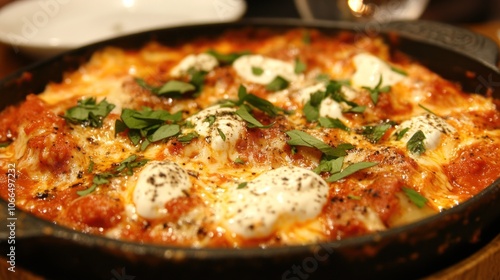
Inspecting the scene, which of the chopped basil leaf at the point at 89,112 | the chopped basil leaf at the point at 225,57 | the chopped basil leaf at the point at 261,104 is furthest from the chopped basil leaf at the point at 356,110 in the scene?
the chopped basil leaf at the point at 89,112

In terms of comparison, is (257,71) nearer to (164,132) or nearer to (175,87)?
(175,87)

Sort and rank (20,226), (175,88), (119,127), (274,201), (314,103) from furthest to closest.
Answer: (175,88)
(314,103)
(119,127)
(274,201)
(20,226)

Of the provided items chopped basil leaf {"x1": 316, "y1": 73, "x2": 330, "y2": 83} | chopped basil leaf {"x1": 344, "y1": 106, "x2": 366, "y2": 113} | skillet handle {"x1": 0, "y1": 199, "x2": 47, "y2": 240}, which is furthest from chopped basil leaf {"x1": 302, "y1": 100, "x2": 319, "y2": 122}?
skillet handle {"x1": 0, "y1": 199, "x2": 47, "y2": 240}

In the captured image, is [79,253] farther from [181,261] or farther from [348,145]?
[348,145]

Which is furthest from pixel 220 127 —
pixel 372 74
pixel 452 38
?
pixel 452 38

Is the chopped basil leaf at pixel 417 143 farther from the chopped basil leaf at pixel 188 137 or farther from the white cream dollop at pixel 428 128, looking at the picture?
the chopped basil leaf at pixel 188 137
